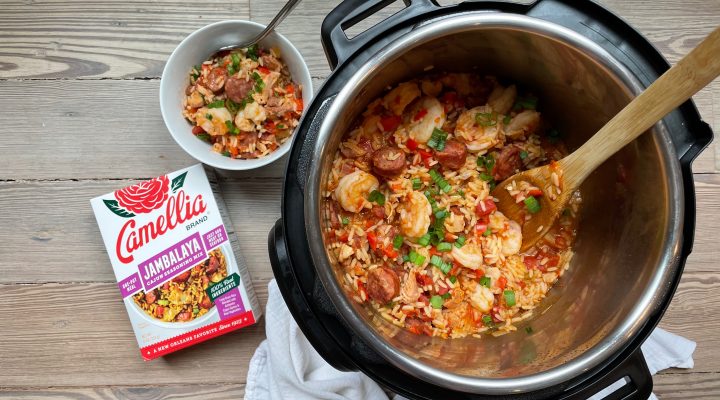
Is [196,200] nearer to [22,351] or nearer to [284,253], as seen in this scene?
[284,253]

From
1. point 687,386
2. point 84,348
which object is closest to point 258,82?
point 84,348

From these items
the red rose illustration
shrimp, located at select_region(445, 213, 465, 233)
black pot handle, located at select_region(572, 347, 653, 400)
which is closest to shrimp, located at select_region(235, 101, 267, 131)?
the red rose illustration

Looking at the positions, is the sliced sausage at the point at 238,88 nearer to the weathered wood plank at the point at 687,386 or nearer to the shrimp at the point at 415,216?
the shrimp at the point at 415,216

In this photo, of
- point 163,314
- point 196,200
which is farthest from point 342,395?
point 196,200

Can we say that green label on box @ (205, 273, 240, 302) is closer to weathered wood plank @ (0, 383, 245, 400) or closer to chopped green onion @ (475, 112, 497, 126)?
weathered wood plank @ (0, 383, 245, 400)

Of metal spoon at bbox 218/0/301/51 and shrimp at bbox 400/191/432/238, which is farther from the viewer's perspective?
metal spoon at bbox 218/0/301/51

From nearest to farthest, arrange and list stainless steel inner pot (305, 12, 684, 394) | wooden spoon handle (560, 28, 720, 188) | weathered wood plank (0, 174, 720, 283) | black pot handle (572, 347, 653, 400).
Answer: wooden spoon handle (560, 28, 720, 188), stainless steel inner pot (305, 12, 684, 394), black pot handle (572, 347, 653, 400), weathered wood plank (0, 174, 720, 283)
